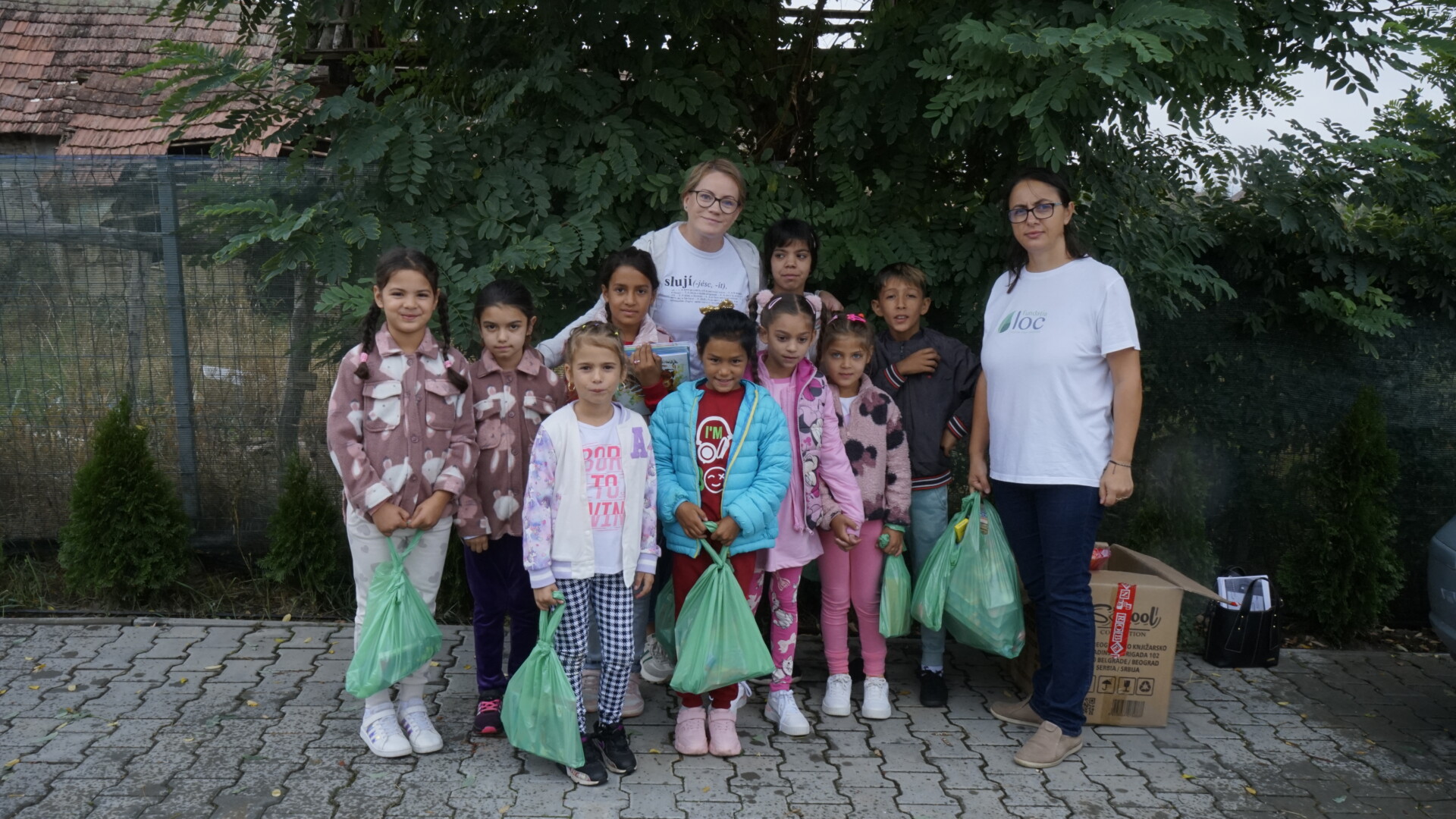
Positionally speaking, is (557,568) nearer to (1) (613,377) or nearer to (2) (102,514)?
(1) (613,377)

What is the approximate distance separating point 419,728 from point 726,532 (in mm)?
1311

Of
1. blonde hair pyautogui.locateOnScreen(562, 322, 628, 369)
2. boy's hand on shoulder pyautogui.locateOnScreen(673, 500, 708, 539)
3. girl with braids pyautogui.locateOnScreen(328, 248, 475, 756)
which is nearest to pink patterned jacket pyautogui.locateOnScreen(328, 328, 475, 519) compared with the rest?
girl with braids pyautogui.locateOnScreen(328, 248, 475, 756)

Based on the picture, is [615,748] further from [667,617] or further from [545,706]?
[667,617]

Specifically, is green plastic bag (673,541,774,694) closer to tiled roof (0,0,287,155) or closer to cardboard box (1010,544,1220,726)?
cardboard box (1010,544,1220,726)

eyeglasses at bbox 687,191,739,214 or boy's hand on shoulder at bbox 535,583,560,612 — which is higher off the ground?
eyeglasses at bbox 687,191,739,214

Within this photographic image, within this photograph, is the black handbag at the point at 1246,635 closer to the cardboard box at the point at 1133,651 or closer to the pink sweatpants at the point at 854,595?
the cardboard box at the point at 1133,651

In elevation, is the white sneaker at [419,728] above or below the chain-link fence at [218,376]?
below

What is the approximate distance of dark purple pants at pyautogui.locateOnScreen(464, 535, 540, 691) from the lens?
3.84 metres

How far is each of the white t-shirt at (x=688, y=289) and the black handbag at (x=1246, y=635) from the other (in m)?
2.70

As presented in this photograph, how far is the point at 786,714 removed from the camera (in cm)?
401

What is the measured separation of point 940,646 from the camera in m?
4.43

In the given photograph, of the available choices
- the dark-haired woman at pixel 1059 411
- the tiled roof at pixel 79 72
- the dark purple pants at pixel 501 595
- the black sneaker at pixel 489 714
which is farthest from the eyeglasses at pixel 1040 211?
the tiled roof at pixel 79 72

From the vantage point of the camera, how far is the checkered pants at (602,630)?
3.55 metres

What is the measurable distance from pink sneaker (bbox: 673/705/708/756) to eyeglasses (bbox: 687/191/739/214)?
183 cm
